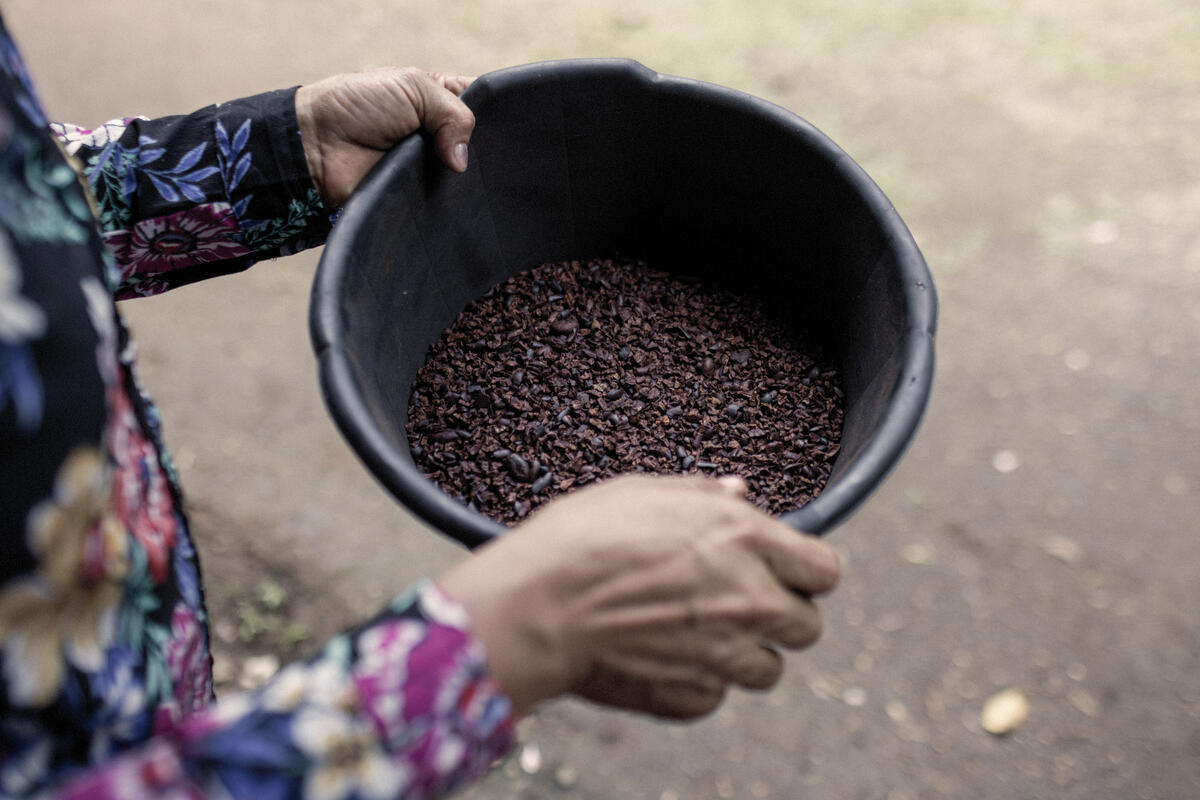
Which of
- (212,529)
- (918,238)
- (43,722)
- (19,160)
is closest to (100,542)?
(43,722)

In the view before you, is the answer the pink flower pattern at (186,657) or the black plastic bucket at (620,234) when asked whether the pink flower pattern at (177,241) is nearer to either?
the black plastic bucket at (620,234)

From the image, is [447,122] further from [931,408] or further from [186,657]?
[931,408]

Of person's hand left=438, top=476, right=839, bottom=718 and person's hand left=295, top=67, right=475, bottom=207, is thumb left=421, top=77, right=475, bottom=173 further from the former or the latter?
person's hand left=438, top=476, right=839, bottom=718

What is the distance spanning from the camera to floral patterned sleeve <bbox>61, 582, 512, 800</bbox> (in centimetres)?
51

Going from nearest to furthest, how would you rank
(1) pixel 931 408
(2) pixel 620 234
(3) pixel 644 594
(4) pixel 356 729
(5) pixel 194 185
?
(4) pixel 356 729 < (3) pixel 644 594 < (5) pixel 194 185 < (2) pixel 620 234 < (1) pixel 931 408

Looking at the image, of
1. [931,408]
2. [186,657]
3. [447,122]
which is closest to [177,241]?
[447,122]

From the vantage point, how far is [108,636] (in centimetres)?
59

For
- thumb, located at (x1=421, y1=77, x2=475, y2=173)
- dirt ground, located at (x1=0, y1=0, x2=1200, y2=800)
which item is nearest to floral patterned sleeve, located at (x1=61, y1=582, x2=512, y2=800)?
thumb, located at (x1=421, y1=77, x2=475, y2=173)

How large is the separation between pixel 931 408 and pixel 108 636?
196 cm

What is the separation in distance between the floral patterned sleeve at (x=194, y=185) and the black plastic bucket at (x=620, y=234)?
0.11m

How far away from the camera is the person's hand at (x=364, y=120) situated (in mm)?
980

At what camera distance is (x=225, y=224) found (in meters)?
0.98

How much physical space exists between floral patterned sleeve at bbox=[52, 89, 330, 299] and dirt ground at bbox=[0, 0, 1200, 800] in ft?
3.57

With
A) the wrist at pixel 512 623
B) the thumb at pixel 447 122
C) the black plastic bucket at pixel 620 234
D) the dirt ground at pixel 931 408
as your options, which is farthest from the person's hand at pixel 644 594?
the dirt ground at pixel 931 408
